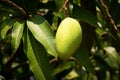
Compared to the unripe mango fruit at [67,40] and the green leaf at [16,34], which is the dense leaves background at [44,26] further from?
the unripe mango fruit at [67,40]

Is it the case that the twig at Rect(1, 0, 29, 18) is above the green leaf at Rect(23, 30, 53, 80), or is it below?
above

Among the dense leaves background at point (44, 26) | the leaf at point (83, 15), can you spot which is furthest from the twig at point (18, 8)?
the leaf at point (83, 15)

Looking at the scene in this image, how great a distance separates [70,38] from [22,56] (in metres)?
0.96

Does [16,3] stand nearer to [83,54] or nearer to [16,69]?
[83,54]

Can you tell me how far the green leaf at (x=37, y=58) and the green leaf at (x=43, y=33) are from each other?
37 millimetres

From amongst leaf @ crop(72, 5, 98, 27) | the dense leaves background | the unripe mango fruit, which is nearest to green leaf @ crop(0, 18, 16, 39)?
the dense leaves background

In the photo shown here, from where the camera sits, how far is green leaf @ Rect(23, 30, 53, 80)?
37.8 inches

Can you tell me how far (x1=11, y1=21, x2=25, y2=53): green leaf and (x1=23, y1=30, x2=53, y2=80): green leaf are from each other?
20 mm

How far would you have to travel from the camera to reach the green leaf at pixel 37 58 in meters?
0.96

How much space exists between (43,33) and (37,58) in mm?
76

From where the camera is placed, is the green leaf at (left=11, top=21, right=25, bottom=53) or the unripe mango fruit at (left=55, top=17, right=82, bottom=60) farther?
the green leaf at (left=11, top=21, right=25, bottom=53)

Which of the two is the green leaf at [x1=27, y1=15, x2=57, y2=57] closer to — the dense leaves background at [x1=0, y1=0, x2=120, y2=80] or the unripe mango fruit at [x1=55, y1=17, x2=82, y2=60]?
the dense leaves background at [x1=0, y1=0, x2=120, y2=80]

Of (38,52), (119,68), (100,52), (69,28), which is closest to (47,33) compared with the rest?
(38,52)

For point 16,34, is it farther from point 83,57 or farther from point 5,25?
point 83,57
